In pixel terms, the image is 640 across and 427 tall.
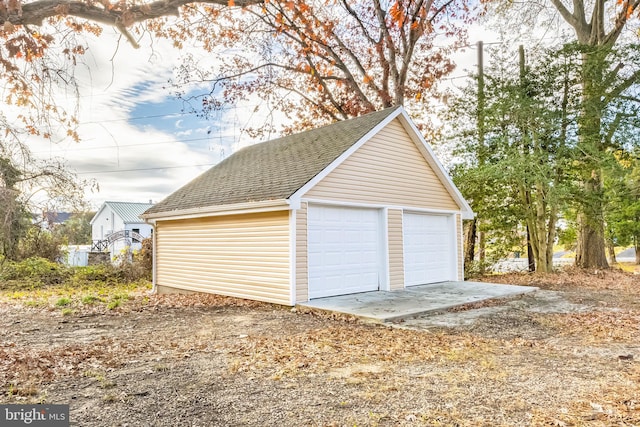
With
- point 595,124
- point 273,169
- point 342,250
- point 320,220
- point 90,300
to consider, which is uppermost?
point 595,124

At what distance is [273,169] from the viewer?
11.0 meters

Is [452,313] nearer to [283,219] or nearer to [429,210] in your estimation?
[283,219]

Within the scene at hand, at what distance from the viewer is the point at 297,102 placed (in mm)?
19781

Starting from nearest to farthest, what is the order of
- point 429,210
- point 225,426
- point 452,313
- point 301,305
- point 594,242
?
point 225,426 → point 452,313 → point 301,305 → point 429,210 → point 594,242

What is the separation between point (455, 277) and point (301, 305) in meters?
6.20

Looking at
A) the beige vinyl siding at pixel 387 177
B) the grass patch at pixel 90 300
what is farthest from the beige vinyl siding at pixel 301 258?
the grass patch at pixel 90 300

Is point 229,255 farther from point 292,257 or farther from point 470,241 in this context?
point 470,241

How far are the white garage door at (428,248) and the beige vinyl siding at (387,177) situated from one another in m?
0.47

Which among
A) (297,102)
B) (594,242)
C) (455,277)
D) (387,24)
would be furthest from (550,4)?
(455,277)

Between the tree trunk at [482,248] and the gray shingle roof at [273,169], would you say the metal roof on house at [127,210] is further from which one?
the tree trunk at [482,248]

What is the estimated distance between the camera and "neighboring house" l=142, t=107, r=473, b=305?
30.1ft

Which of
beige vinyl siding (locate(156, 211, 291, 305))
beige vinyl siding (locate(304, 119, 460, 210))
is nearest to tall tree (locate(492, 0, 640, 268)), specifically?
beige vinyl siding (locate(304, 119, 460, 210))

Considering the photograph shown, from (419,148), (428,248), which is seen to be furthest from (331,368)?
(419,148)

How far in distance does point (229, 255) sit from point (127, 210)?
108 feet
